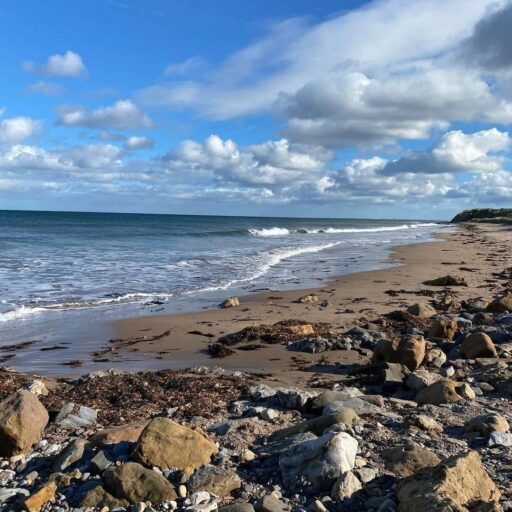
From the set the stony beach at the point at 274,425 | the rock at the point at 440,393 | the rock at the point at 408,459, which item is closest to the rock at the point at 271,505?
the stony beach at the point at 274,425

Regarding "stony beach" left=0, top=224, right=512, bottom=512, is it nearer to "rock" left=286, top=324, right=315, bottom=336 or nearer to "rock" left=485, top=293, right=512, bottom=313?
"rock" left=286, top=324, right=315, bottom=336

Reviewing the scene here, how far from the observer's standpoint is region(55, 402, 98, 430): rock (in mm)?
5048

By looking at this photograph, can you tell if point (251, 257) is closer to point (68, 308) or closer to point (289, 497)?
point (68, 308)

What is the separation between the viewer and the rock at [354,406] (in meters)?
5.05

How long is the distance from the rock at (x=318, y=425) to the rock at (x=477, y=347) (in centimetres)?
322

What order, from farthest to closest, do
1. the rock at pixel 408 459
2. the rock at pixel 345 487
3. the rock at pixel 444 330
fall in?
the rock at pixel 444 330 → the rock at pixel 408 459 → the rock at pixel 345 487

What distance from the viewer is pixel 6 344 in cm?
932

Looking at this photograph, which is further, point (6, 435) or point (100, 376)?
point (100, 376)

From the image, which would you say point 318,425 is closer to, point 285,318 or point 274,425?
point 274,425

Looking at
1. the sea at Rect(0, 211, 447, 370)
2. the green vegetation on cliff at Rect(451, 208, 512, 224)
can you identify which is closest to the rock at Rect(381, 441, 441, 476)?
the sea at Rect(0, 211, 447, 370)

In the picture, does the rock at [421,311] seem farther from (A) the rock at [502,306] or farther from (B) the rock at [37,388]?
(B) the rock at [37,388]

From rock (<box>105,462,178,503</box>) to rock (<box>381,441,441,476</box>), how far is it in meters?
1.56

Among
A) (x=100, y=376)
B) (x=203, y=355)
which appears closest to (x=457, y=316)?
(x=203, y=355)

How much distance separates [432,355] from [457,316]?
362cm
